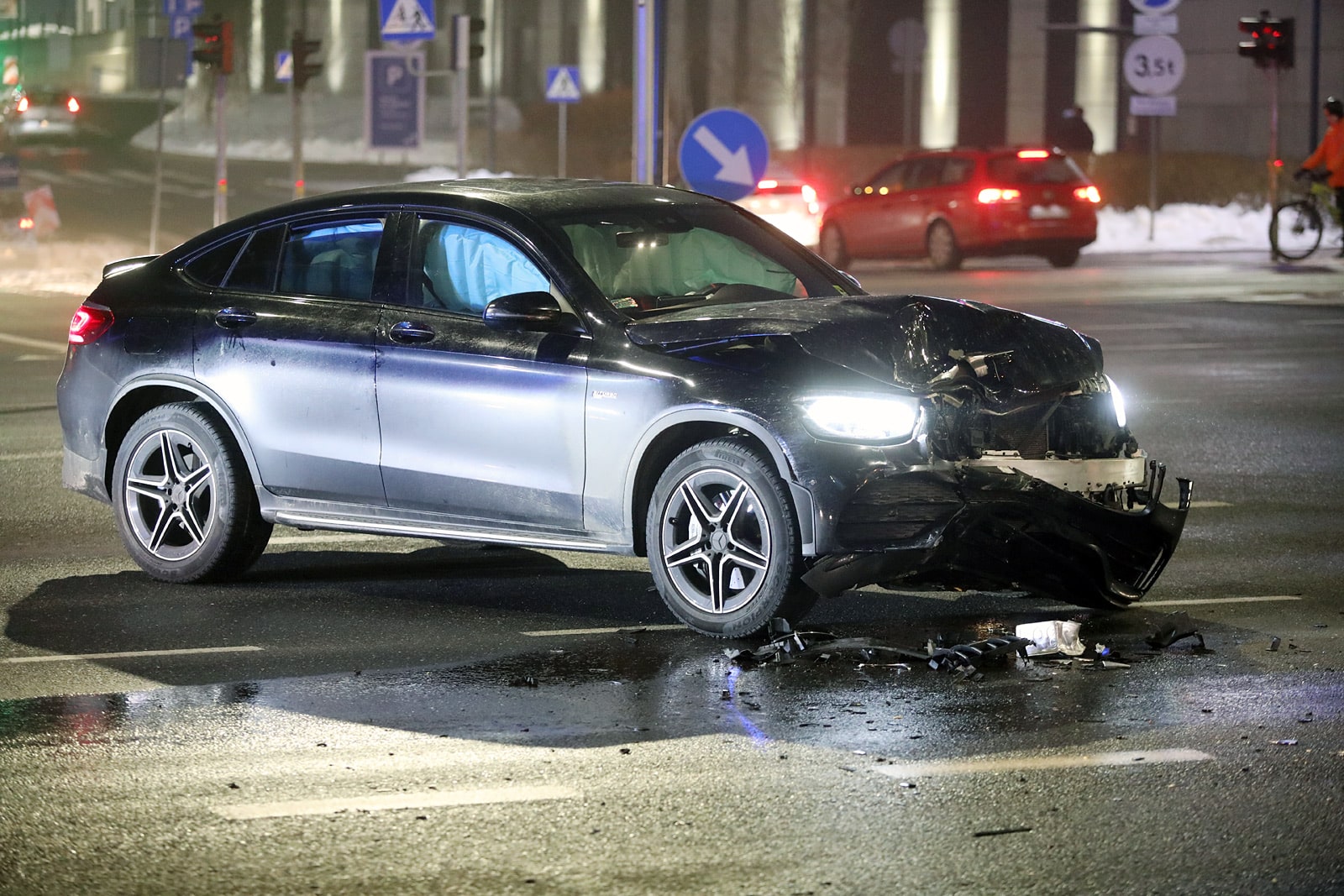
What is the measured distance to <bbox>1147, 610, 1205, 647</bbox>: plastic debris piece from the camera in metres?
7.73

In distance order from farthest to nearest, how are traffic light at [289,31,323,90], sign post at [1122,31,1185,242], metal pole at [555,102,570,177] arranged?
1. metal pole at [555,102,570,177]
2. sign post at [1122,31,1185,242]
3. traffic light at [289,31,323,90]

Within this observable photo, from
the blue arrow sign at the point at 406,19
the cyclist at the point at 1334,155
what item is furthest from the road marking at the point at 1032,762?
the blue arrow sign at the point at 406,19

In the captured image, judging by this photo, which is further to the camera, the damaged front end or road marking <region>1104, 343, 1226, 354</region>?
road marking <region>1104, 343, 1226, 354</region>

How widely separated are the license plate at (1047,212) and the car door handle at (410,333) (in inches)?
918

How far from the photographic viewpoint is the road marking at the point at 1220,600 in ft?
28.0

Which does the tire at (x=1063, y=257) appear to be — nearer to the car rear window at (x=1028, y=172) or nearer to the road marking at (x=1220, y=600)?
the car rear window at (x=1028, y=172)

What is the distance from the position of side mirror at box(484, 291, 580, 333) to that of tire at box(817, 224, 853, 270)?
2487 cm

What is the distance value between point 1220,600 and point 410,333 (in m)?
3.14

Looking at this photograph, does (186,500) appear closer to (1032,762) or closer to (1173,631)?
(1173,631)

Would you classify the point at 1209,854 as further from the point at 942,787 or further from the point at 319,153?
the point at 319,153

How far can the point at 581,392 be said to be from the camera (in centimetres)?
812

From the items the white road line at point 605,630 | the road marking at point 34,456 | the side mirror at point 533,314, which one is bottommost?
the road marking at point 34,456

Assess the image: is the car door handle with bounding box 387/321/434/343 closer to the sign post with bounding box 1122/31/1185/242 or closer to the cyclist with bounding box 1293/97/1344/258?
the cyclist with bounding box 1293/97/1344/258

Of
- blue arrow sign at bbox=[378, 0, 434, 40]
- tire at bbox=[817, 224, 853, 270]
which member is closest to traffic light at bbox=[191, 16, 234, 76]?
blue arrow sign at bbox=[378, 0, 434, 40]
